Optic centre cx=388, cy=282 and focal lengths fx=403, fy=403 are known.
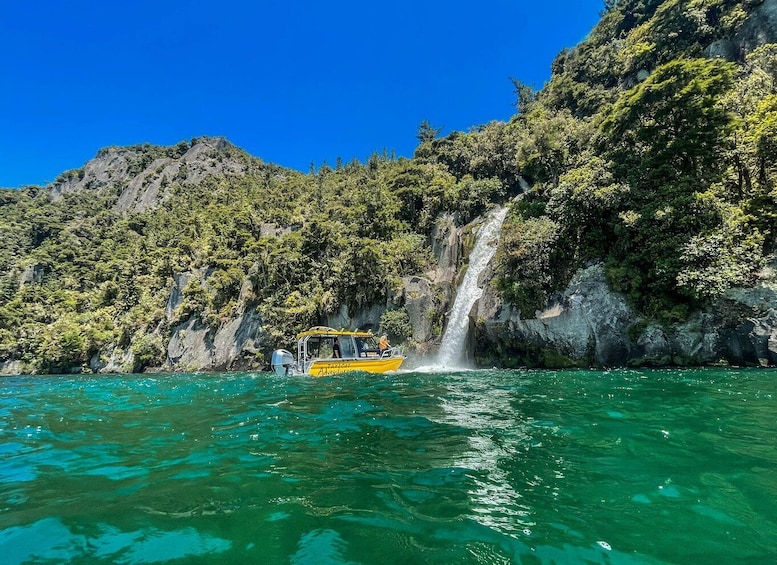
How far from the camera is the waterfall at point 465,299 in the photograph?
27.6 meters

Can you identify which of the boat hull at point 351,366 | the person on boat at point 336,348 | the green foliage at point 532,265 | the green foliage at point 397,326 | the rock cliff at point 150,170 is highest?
the rock cliff at point 150,170

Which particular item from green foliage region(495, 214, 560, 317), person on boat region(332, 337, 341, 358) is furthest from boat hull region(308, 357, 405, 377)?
Answer: green foliage region(495, 214, 560, 317)

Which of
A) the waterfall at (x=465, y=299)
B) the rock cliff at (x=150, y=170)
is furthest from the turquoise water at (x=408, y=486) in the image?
the rock cliff at (x=150, y=170)

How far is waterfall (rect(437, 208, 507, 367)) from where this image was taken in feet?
90.7

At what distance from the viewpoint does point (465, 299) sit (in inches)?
1140

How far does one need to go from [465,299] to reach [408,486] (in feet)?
81.3

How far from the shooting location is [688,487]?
14.7 feet

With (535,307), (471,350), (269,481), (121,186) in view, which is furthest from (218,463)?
(121,186)

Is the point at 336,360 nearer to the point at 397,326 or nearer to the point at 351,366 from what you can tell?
the point at 351,366

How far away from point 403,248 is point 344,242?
5812 millimetres

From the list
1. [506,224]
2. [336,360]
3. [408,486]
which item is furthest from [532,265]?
[408,486]

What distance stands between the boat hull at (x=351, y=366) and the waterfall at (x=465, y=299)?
5456mm

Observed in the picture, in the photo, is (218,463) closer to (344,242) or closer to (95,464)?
(95,464)

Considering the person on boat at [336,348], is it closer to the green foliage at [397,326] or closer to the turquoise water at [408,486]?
the green foliage at [397,326]
